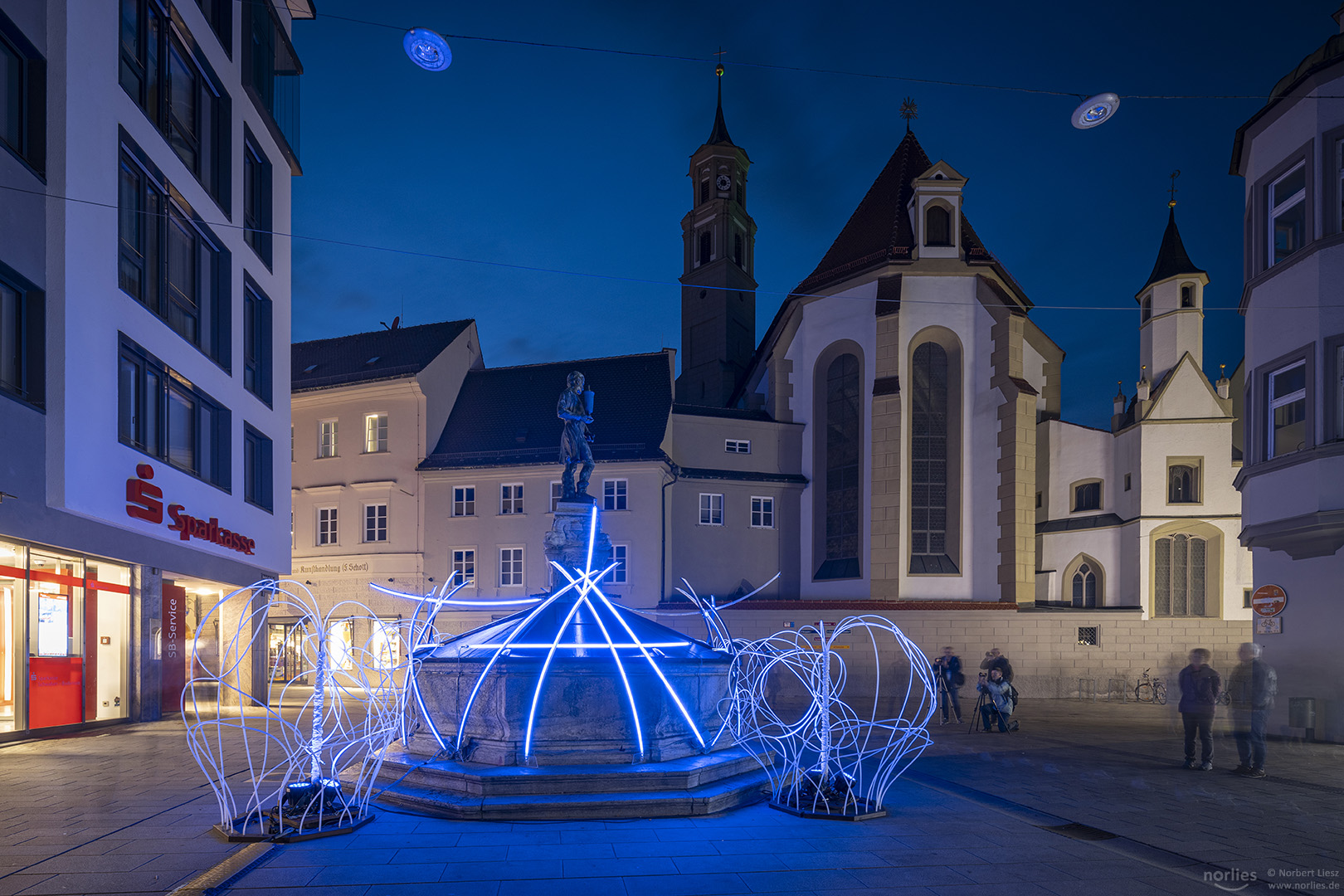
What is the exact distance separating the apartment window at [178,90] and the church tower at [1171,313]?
30830 millimetres

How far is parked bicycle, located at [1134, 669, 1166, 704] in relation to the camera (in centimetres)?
2739

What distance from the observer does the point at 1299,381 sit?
51.9ft

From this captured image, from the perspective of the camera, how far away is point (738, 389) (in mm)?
45000

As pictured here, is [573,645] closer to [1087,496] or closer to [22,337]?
[22,337]

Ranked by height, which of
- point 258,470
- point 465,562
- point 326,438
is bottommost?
point 465,562

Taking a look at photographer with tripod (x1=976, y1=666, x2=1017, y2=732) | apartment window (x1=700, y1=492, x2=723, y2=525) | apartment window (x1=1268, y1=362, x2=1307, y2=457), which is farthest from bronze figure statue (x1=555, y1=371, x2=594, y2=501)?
apartment window (x1=700, y1=492, x2=723, y2=525)

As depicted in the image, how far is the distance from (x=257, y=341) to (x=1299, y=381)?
22748 millimetres

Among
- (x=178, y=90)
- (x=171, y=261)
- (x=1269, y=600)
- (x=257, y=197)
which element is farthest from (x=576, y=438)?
(x=257, y=197)

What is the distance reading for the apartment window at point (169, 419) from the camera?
50.6 feet

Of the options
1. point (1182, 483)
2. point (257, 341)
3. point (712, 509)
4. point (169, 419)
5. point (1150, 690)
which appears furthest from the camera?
point (712, 509)

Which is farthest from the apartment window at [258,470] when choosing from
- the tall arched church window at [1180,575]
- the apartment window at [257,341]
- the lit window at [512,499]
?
the tall arched church window at [1180,575]

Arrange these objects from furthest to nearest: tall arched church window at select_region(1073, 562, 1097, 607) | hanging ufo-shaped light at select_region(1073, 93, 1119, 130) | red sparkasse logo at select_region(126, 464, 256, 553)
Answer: tall arched church window at select_region(1073, 562, 1097, 607)
red sparkasse logo at select_region(126, 464, 256, 553)
hanging ufo-shaped light at select_region(1073, 93, 1119, 130)

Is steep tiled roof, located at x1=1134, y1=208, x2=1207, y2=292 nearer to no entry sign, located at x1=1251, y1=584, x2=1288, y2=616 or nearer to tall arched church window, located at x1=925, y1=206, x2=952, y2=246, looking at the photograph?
tall arched church window, located at x1=925, y1=206, x2=952, y2=246

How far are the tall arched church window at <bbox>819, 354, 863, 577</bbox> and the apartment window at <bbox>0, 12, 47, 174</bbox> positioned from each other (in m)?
25.0
